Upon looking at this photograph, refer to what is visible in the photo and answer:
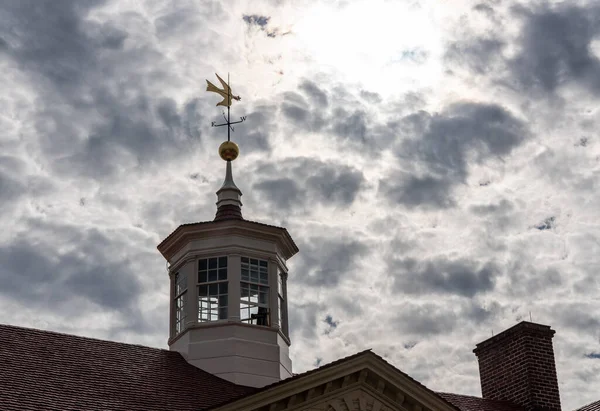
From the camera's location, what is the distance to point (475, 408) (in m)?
25.6

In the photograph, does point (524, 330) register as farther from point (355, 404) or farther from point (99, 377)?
point (99, 377)

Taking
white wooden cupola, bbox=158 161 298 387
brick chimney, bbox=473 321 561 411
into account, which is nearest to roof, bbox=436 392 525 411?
brick chimney, bbox=473 321 561 411

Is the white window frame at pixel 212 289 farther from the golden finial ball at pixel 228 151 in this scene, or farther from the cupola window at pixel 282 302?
the golden finial ball at pixel 228 151

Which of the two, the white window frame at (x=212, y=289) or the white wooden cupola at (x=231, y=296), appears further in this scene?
the white window frame at (x=212, y=289)

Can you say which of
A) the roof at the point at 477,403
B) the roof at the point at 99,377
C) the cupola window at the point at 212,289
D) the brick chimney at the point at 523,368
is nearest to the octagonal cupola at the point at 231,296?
the cupola window at the point at 212,289

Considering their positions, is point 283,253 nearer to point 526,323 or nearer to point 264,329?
point 264,329

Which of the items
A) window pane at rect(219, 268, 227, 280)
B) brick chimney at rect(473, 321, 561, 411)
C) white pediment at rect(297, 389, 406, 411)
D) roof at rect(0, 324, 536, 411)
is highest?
window pane at rect(219, 268, 227, 280)

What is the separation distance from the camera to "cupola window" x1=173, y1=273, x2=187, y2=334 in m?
26.3

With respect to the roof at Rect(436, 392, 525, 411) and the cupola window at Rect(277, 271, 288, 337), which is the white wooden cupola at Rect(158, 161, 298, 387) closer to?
the cupola window at Rect(277, 271, 288, 337)

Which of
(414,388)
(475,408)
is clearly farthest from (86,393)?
(475,408)

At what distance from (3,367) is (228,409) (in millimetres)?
4745

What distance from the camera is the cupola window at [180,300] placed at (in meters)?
26.3

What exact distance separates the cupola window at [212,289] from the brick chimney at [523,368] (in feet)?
25.7

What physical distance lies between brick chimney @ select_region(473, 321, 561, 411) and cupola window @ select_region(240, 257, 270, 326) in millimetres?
6699
